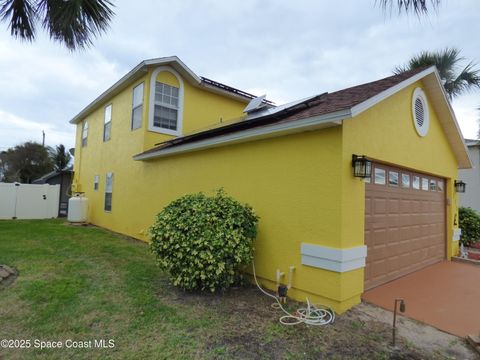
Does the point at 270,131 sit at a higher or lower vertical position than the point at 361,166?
higher

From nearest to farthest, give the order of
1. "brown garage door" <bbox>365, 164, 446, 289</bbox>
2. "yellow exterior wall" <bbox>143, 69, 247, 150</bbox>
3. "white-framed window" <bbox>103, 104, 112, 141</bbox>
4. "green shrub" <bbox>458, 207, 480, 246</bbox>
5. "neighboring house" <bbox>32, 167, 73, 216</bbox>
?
1. "brown garage door" <bbox>365, 164, 446, 289</bbox>
2. "yellow exterior wall" <bbox>143, 69, 247, 150</bbox>
3. "green shrub" <bbox>458, 207, 480, 246</bbox>
4. "white-framed window" <bbox>103, 104, 112, 141</bbox>
5. "neighboring house" <bbox>32, 167, 73, 216</bbox>

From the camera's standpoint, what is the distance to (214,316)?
393cm

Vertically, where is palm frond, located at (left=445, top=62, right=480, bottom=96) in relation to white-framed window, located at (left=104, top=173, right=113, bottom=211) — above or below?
above

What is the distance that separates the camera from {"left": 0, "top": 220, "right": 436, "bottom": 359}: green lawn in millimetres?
3104

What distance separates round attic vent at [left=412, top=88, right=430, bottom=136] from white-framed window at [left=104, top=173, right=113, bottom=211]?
10809 millimetres

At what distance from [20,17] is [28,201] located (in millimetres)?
12699

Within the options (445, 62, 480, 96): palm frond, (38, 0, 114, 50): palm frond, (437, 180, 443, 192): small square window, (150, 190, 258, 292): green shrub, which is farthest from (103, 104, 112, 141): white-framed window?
(445, 62, 480, 96): palm frond

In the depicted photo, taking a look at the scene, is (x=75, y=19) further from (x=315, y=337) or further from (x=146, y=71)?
(x=315, y=337)

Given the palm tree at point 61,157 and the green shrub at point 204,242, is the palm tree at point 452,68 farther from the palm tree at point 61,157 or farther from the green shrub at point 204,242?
the palm tree at point 61,157

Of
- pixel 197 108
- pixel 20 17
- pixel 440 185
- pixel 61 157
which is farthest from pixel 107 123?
pixel 61 157

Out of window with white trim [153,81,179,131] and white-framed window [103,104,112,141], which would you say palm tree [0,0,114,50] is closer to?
window with white trim [153,81,179,131]

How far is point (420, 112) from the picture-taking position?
21.7 feet

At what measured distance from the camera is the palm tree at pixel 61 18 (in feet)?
15.4

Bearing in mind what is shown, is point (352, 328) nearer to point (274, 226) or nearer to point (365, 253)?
point (365, 253)
